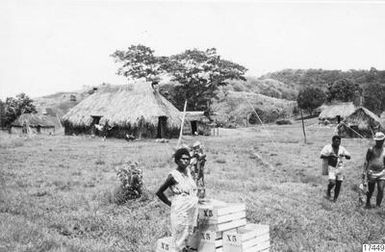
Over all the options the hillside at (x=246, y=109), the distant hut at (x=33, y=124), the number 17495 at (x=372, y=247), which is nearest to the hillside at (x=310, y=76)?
the hillside at (x=246, y=109)

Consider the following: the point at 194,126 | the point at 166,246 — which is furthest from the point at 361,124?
the point at 166,246

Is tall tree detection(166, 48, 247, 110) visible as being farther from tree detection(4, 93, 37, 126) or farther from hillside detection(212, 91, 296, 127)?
tree detection(4, 93, 37, 126)

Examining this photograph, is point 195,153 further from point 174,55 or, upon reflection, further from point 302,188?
point 174,55

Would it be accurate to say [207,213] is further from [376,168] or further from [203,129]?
[203,129]

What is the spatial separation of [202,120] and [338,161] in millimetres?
34541

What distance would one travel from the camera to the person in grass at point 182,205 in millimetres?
6020

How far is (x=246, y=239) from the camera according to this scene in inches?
230

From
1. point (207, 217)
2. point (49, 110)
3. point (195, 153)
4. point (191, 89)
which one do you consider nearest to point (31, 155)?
point (195, 153)

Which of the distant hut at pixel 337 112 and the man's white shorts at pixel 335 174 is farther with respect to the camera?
the distant hut at pixel 337 112

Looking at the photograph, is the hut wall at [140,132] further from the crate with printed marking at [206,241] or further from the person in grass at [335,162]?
the crate with printed marking at [206,241]

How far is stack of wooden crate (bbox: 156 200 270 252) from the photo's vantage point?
5832mm

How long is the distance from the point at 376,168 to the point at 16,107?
216ft

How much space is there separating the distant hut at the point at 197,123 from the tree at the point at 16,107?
3343cm

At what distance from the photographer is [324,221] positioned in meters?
9.31
